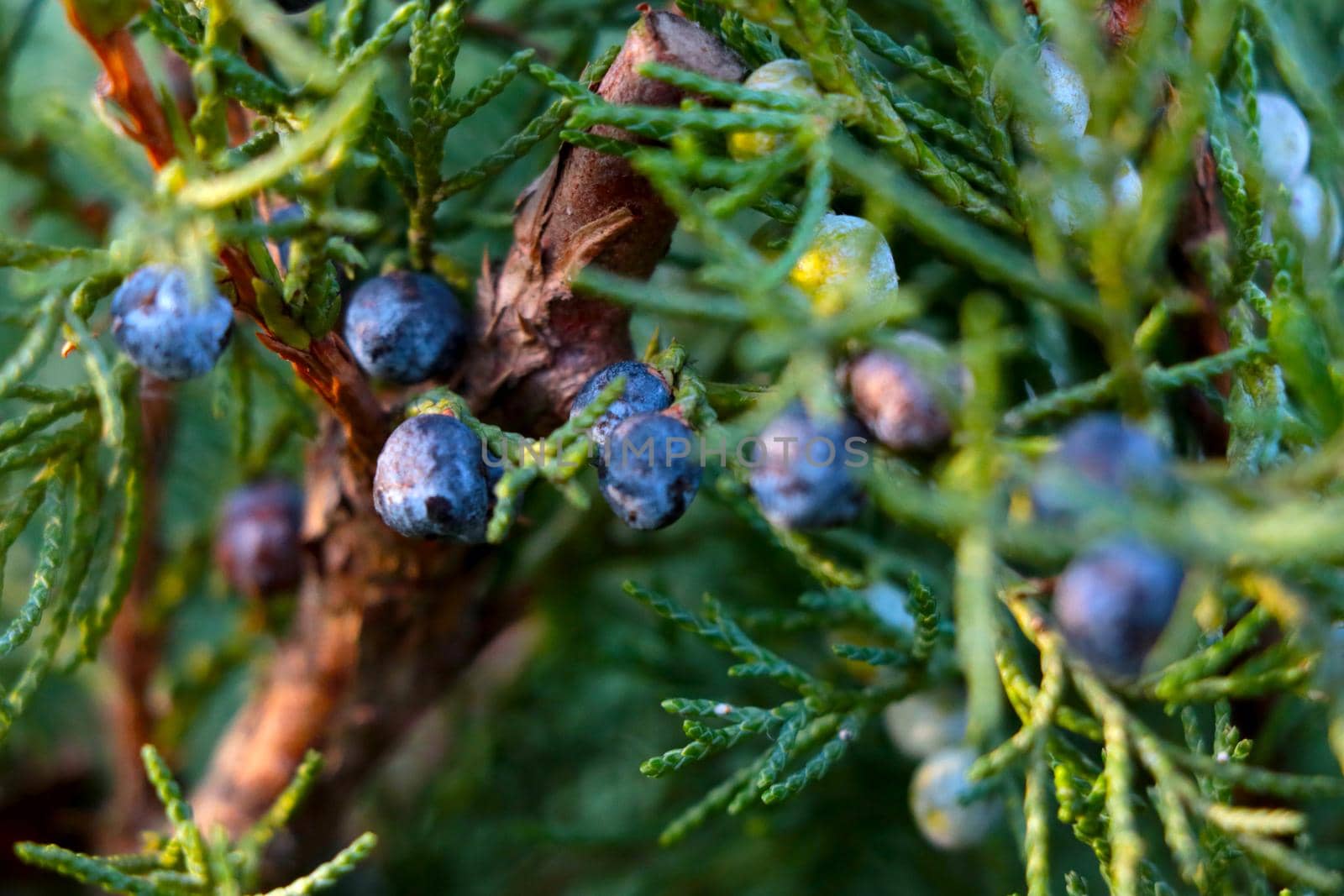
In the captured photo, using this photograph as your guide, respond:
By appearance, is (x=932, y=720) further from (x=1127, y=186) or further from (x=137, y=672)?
(x=137, y=672)

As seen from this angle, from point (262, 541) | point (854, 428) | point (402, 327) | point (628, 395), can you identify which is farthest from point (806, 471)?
point (262, 541)

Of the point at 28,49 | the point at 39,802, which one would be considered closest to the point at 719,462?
the point at 39,802

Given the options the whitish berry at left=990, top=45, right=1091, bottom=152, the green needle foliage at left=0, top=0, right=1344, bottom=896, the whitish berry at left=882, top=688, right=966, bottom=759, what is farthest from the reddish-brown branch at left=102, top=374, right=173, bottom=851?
the whitish berry at left=990, top=45, right=1091, bottom=152

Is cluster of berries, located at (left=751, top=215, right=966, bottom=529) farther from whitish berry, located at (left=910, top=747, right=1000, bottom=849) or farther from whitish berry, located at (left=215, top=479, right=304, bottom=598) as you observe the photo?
whitish berry, located at (left=215, top=479, right=304, bottom=598)

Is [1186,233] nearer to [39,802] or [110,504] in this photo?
[110,504]

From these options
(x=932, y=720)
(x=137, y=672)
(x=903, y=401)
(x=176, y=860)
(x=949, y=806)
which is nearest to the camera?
(x=903, y=401)
